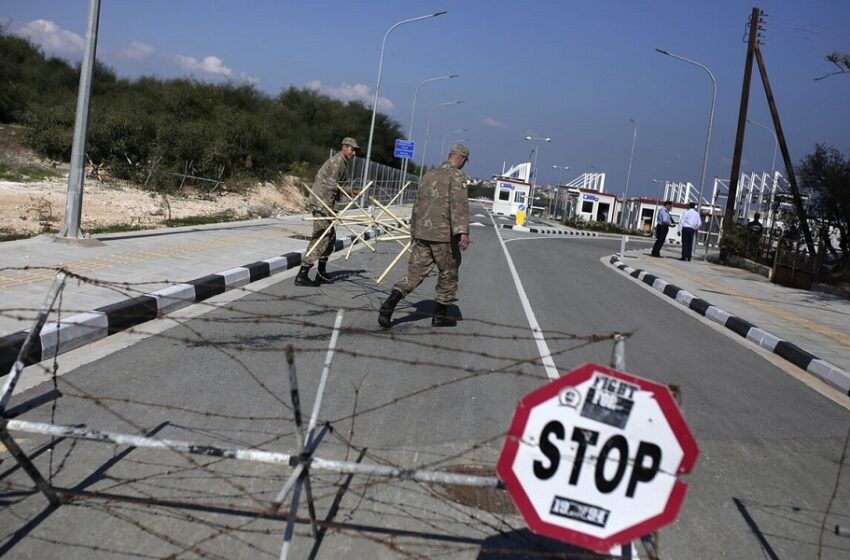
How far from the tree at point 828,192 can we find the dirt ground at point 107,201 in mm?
15496

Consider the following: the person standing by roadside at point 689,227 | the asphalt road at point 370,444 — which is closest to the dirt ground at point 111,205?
the asphalt road at point 370,444

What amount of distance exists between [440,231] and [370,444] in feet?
13.5

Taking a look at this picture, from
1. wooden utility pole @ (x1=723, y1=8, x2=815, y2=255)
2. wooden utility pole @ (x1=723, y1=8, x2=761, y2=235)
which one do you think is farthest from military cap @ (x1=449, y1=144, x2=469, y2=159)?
wooden utility pole @ (x1=723, y1=8, x2=761, y2=235)

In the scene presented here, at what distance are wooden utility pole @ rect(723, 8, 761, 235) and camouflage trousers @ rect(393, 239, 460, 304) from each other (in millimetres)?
20912

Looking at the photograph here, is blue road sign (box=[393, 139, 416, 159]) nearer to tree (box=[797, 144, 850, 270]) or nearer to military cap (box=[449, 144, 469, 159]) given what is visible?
tree (box=[797, 144, 850, 270])

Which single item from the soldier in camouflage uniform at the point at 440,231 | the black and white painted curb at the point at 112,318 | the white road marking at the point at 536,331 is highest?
the soldier in camouflage uniform at the point at 440,231

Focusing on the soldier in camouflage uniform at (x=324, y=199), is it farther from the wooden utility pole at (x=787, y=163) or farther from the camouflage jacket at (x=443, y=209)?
the wooden utility pole at (x=787, y=163)

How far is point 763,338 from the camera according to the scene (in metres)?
11.8

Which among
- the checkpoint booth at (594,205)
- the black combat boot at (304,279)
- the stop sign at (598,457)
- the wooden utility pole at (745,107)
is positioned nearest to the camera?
the stop sign at (598,457)

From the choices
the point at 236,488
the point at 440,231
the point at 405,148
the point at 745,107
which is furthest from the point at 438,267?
the point at 405,148

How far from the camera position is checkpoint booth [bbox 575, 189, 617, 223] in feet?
203

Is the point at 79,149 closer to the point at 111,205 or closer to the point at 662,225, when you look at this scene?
the point at 111,205

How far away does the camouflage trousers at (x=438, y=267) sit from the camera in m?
9.07

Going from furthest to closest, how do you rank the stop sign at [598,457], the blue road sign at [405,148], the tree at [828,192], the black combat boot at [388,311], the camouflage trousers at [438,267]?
1. the blue road sign at [405,148]
2. the tree at [828,192]
3. the camouflage trousers at [438,267]
4. the black combat boot at [388,311]
5. the stop sign at [598,457]
